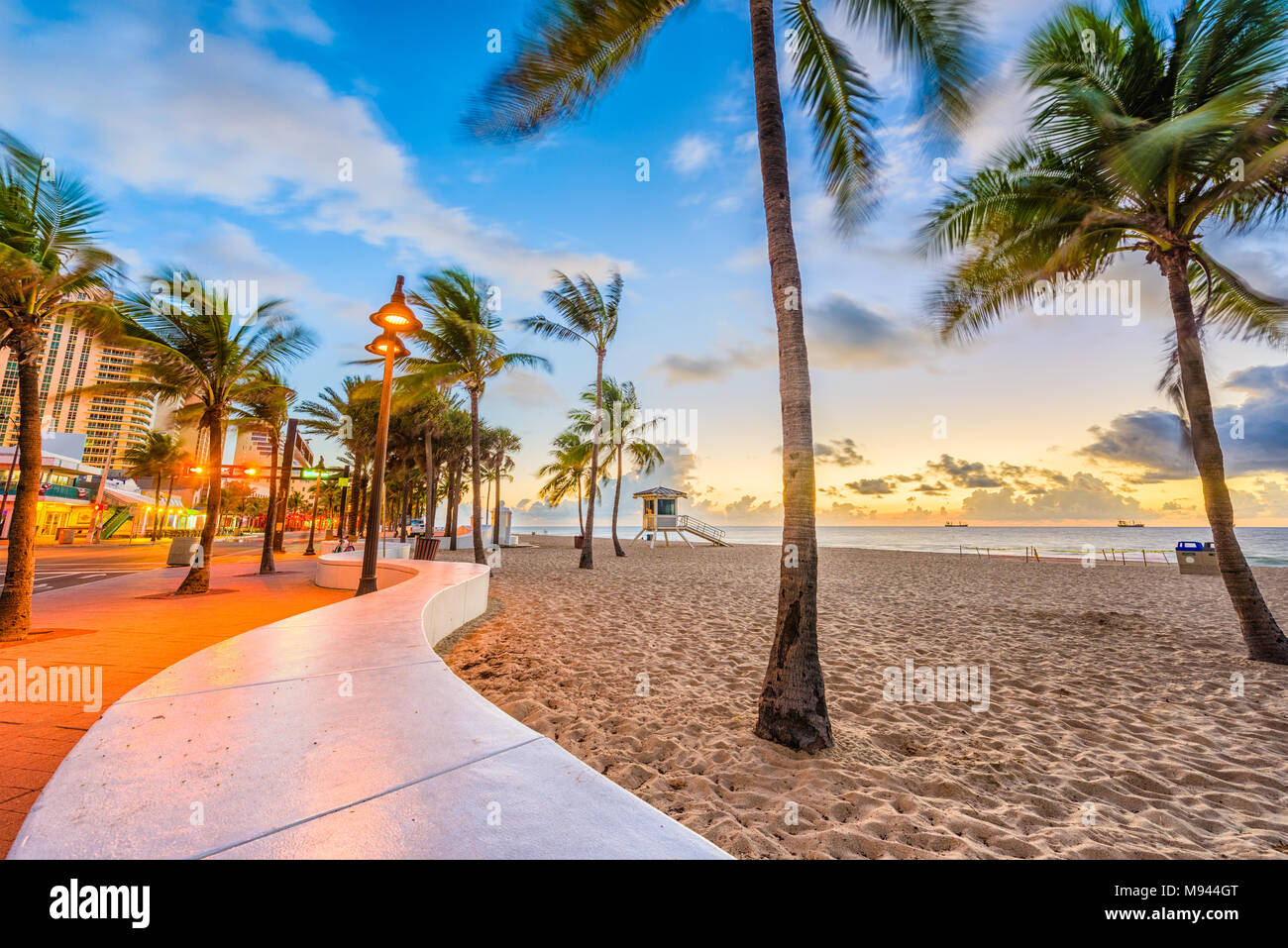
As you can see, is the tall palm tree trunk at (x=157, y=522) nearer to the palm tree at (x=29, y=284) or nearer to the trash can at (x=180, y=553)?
the trash can at (x=180, y=553)

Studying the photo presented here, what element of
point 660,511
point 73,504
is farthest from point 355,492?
point 73,504

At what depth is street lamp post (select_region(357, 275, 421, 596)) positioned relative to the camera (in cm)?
827

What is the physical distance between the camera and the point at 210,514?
10.6 m

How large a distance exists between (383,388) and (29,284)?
4148 millimetres

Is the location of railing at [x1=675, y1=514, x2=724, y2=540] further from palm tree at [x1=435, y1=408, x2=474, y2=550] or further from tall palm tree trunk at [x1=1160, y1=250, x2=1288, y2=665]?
tall palm tree trunk at [x1=1160, y1=250, x2=1288, y2=665]

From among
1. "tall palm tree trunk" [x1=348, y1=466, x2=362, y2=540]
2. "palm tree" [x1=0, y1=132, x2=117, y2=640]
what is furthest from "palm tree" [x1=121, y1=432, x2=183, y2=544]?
"palm tree" [x1=0, y1=132, x2=117, y2=640]

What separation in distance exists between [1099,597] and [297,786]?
1768 centimetres

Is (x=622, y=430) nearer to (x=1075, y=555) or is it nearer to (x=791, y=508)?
(x=791, y=508)

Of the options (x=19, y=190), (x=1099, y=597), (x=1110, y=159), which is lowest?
(x=1099, y=597)

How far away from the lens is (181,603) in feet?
29.9

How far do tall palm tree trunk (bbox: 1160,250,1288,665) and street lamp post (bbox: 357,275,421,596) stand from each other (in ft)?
40.4
